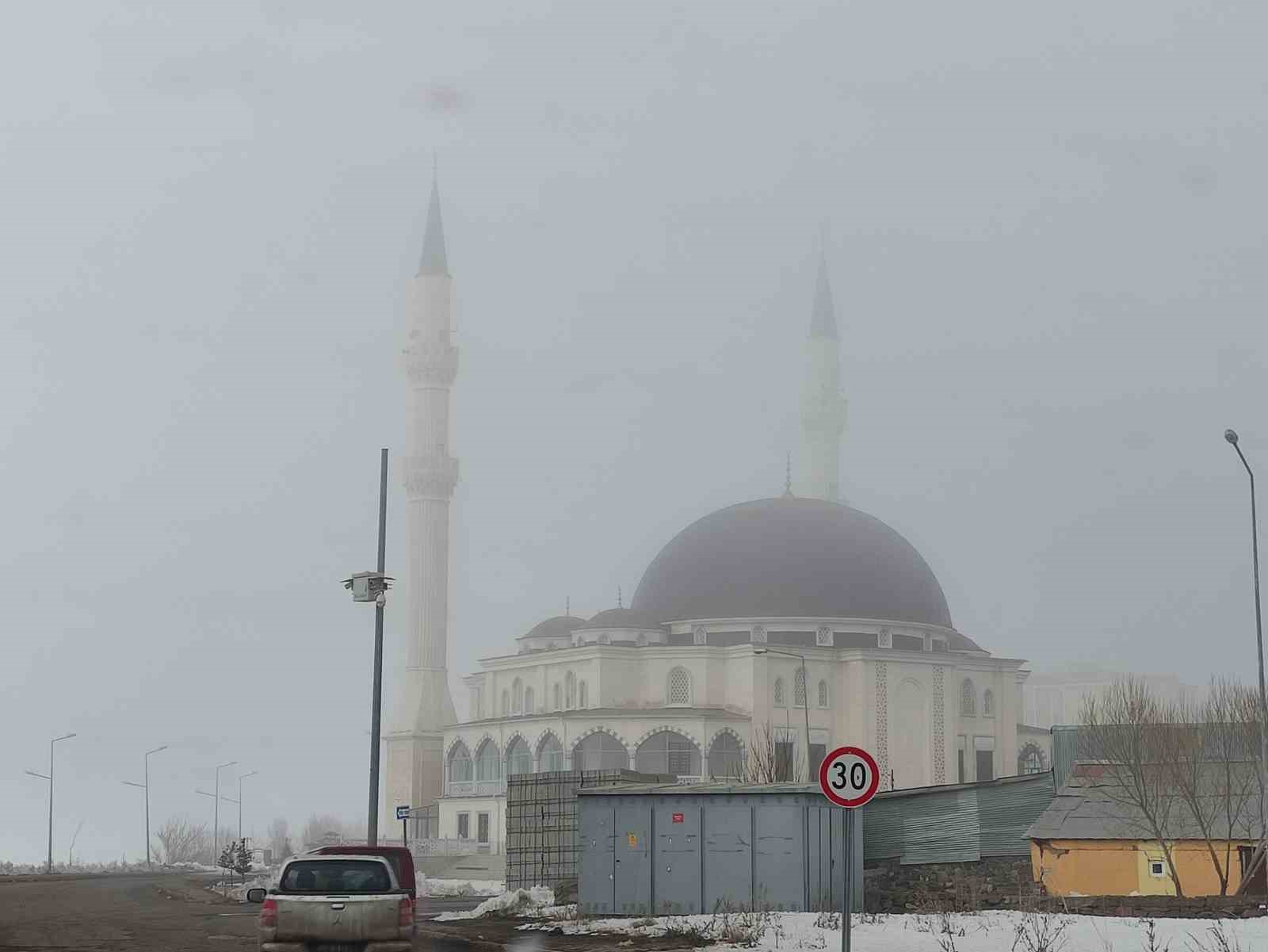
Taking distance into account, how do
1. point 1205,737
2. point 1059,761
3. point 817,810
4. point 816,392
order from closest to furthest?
point 817,810 → point 1205,737 → point 1059,761 → point 816,392

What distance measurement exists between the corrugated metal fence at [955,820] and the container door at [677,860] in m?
4.32

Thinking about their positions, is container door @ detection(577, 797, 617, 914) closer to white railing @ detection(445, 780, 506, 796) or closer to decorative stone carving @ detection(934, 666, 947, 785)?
white railing @ detection(445, 780, 506, 796)

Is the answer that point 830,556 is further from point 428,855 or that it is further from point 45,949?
point 45,949

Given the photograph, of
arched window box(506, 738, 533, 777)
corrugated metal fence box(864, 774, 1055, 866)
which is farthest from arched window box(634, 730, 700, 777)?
corrugated metal fence box(864, 774, 1055, 866)

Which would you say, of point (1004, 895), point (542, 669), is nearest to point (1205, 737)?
point (1004, 895)

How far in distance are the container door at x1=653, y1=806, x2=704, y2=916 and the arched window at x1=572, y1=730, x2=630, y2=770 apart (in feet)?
201

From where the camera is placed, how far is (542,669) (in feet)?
330

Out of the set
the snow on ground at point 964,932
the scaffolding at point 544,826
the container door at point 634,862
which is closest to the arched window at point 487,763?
the scaffolding at point 544,826

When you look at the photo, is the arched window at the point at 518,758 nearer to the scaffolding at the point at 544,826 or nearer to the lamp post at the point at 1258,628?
the scaffolding at the point at 544,826

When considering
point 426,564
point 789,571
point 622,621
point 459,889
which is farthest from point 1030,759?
point 459,889

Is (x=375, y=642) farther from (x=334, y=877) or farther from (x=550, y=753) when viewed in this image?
(x=550, y=753)

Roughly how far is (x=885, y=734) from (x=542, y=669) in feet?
64.3

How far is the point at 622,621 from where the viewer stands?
99.3m

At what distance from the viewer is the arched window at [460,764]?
9881cm
